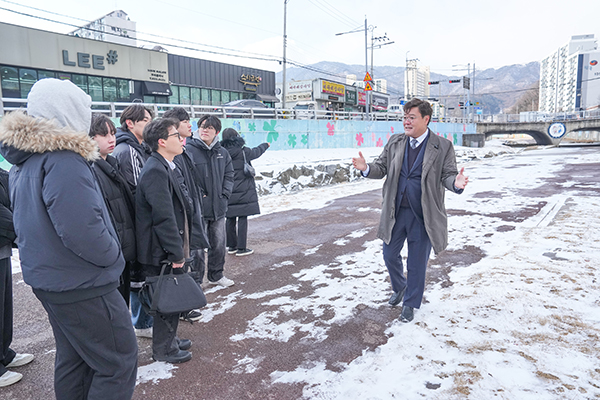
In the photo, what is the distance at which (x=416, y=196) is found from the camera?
3.80m

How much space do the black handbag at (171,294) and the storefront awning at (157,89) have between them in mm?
31030

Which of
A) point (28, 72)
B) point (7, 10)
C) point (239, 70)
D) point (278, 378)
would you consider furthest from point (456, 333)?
point (239, 70)

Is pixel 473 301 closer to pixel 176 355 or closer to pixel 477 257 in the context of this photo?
pixel 477 257

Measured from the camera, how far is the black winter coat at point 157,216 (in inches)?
113

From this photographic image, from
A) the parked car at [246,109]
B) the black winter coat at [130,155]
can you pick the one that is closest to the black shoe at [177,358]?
the black winter coat at [130,155]

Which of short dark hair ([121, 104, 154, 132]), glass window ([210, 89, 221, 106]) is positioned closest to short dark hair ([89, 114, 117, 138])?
short dark hair ([121, 104, 154, 132])

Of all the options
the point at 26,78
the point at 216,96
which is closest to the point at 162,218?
the point at 26,78

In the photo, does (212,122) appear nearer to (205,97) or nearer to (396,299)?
(396,299)

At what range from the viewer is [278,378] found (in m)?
2.93

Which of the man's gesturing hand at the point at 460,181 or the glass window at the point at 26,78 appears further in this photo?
the glass window at the point at 26,78

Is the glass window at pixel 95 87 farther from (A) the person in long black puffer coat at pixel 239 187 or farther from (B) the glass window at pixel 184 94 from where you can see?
(A) the person in long black puffer coat at pixel 239 187

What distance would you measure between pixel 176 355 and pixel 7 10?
67.6ft

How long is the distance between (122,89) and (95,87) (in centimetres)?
204

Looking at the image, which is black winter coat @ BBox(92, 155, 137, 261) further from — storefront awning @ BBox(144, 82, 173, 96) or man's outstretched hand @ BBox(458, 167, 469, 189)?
storefront awning @ BBox(144, 82, 173, 96)
